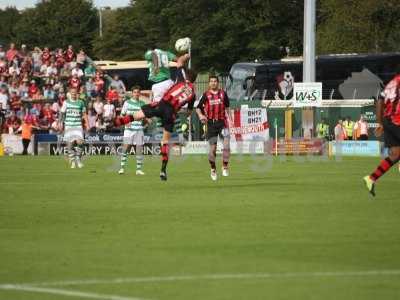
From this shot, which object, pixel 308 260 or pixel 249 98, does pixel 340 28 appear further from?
pixel 308 260

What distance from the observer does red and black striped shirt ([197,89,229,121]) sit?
28.3 metres

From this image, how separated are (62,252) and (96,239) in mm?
1197

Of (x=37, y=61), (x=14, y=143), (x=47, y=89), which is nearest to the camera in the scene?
(x=14, y=143)

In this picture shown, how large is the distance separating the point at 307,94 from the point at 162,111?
23.4 m

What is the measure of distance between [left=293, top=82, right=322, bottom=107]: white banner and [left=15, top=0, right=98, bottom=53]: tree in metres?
78.3

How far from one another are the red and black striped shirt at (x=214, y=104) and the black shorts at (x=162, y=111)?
302 centimetres

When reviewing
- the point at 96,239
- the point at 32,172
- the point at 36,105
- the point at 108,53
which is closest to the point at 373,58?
the point at 36,105

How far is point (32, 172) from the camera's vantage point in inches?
1215

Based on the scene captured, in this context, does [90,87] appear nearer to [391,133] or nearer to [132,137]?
[132,137]

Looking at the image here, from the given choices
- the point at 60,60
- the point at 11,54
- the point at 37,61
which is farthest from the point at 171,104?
the point at 37,61

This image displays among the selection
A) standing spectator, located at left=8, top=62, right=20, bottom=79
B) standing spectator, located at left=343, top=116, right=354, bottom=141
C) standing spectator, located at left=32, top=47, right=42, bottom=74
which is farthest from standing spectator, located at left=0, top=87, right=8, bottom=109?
standing spectator, located at left=343, top=116, right=354, bottom=141

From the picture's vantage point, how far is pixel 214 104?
28375mm

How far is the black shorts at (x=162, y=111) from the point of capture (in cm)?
2522

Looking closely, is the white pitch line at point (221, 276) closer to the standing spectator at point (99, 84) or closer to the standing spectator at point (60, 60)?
the standing spectator at point (99, 84)
